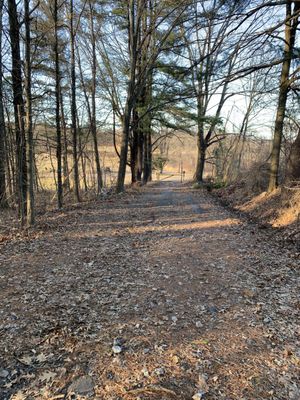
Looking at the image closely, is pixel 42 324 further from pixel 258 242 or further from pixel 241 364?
pixel 258 242

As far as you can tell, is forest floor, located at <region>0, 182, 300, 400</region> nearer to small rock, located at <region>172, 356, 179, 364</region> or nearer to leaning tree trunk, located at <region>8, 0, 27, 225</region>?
small rock, located at <region>172, 356, 179, 364</region>

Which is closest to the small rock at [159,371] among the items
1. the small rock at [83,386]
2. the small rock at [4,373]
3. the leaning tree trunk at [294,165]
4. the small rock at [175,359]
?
the small rock at [175,359]

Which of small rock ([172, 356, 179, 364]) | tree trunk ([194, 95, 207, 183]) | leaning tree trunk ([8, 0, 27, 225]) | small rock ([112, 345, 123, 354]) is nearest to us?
small rock ([172, 356, 179, 364])

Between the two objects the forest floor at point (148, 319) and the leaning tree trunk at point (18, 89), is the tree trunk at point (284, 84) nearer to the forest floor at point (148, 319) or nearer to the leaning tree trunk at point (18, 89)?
the forest floor at point (148, 319)

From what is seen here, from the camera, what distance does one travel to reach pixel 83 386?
2.50 metres

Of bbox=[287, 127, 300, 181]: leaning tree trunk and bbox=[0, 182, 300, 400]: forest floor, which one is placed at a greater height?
bbox=[287, 127, 300, 181]: leaning tree trunk

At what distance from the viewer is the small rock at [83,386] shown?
7.98ft

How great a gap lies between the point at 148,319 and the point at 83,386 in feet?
3.89

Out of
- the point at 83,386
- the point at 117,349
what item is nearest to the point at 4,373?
the point at 83,386

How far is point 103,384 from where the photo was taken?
2521 mm

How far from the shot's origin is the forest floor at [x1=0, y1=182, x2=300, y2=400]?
255 cm

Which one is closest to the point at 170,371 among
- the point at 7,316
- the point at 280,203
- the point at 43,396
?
the point at 43,396

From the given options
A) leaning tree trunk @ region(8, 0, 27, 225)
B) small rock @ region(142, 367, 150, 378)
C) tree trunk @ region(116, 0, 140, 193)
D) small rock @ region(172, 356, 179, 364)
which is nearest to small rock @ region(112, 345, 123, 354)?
small rock @ region(142, 367, 150, 378)

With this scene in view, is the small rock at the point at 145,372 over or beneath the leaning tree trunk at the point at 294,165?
beneath
